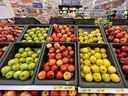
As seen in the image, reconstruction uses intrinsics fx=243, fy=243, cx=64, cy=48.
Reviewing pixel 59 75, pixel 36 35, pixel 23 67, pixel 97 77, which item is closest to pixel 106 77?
pixel 97 77

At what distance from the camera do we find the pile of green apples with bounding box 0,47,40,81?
2.17 meters

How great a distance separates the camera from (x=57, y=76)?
2.17m

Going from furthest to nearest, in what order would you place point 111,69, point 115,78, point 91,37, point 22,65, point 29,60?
point 91,37 → point 29,60 → point 22,65 → point 111,69 → point 115,78

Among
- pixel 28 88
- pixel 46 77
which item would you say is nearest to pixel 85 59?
pixel 46 77

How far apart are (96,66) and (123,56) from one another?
408 mm

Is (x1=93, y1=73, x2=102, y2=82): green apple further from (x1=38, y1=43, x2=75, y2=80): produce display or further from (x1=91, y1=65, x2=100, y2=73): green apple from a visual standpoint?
(x1=38, y1=43, x2=75, y2=80): produce display

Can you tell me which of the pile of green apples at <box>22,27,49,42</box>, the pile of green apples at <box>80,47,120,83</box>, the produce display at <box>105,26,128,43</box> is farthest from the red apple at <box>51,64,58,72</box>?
the produce display at <box>105,26,128,43</box>

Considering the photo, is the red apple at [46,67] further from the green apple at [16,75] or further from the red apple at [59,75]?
the green apple at [16,75]

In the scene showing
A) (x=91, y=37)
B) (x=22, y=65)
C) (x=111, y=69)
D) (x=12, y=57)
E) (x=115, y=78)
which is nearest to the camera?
(x=115, y=78)

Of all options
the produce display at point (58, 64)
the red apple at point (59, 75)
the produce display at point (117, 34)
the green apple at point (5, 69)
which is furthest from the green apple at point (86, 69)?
the produce display at point (117, 34)

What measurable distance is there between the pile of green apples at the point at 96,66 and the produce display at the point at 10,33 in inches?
35.8

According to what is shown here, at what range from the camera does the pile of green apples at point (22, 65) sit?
2166mm

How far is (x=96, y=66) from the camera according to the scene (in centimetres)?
233

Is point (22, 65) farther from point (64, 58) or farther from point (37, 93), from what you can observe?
Answer: point (64, 58)
